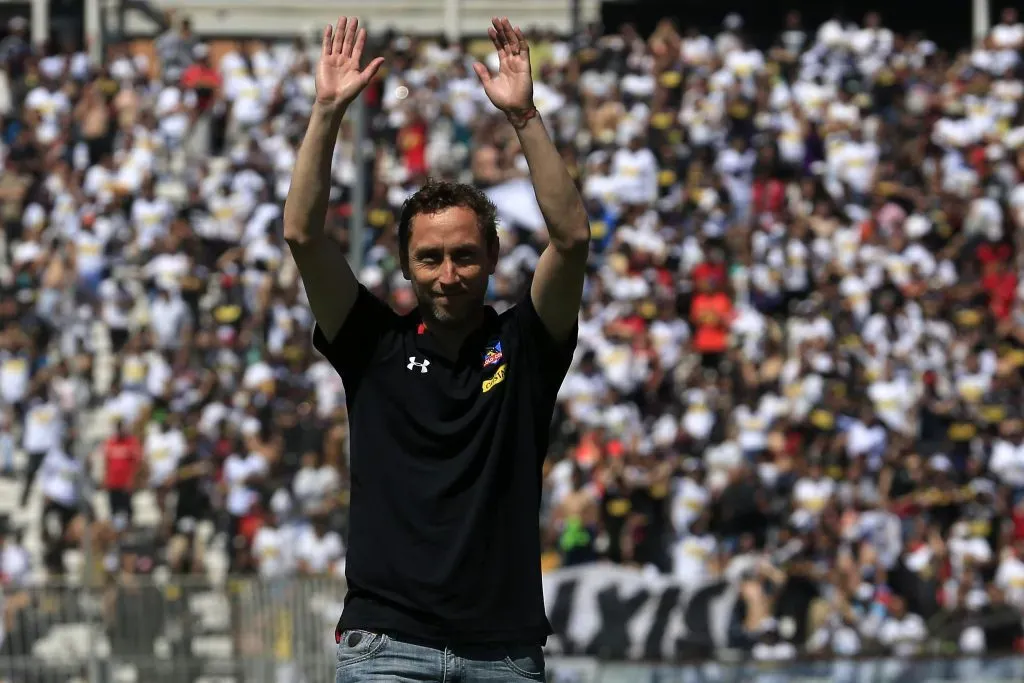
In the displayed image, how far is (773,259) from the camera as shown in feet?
61.4

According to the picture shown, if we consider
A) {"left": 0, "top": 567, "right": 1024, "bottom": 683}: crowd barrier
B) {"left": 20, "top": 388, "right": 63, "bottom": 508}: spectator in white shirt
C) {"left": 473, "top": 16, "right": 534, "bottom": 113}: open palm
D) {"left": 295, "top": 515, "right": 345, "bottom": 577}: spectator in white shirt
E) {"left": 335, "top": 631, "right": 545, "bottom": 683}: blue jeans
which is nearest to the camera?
{"left": 335, "top": 631, "right": 545, "bottom": 683}: blue jeans

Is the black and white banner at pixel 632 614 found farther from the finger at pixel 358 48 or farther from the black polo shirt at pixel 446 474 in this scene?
the finger at pixel 358 48

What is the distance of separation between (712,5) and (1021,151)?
7.28 meters

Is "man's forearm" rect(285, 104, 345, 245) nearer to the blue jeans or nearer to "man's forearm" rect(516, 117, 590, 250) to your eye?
"man's forearm" rect(516, 117, 590, 250)

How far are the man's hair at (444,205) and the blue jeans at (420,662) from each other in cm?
82

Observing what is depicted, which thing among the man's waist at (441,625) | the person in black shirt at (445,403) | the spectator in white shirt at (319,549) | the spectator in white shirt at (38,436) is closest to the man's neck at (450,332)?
the person in black shirt at (445,403)

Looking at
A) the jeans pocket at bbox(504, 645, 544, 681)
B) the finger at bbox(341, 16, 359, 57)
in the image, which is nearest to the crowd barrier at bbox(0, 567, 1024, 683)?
the jeans pocket at bbox(504, 645, 544, 681)

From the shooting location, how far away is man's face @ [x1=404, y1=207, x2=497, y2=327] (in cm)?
424

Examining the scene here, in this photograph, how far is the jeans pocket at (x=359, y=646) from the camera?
13.7ft

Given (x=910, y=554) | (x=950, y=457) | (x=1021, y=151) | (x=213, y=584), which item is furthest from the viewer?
(x=1021, y=151)

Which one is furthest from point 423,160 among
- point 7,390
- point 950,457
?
point 950,457

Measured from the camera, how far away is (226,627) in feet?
44.2

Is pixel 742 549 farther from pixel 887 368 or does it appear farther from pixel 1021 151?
pixel 1021 151

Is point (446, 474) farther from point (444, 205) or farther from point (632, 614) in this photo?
point (632, 614)
